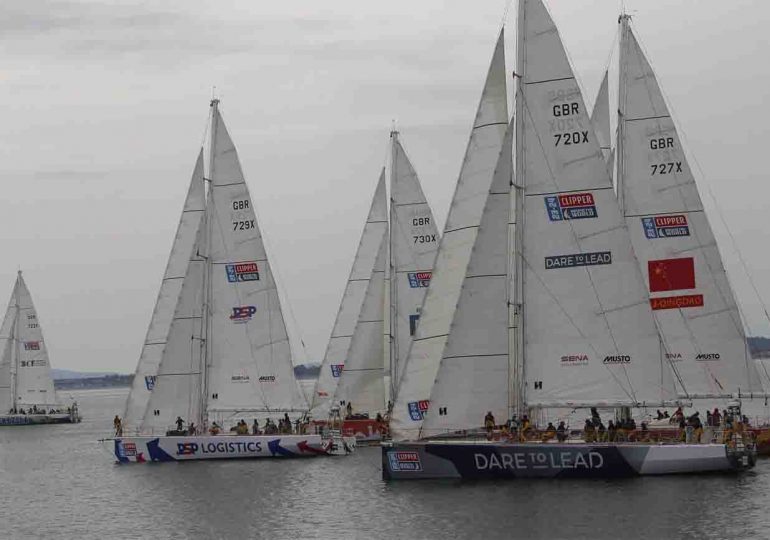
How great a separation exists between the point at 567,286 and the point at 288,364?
1788 cm

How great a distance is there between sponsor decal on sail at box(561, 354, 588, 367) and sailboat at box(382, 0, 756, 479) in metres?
0.03

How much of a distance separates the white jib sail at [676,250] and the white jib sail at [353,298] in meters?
19.3

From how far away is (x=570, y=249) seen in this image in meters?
39.3

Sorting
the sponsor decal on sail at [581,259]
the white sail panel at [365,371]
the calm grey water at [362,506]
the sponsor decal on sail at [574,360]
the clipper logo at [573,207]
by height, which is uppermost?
the clipper logo at [573,207]

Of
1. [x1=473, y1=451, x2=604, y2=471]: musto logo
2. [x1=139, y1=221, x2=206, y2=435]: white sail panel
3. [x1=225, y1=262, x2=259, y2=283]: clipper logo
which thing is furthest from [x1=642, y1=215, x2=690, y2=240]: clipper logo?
[x1=139, y1=221, x2=206, y2=435]: white sail panel

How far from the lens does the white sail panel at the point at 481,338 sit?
129 ft

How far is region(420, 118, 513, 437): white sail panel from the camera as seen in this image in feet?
129

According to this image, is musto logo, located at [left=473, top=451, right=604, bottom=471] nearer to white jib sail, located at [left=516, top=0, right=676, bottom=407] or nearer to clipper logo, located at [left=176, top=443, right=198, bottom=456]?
white jib sail, located at [left=516, top=0, right=676, bottom=407]

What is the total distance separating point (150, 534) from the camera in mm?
36000

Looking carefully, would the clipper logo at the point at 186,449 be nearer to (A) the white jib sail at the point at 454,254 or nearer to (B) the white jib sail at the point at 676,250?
(A) the white jib sail at the point at 454,254

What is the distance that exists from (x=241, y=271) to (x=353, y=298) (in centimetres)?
1318

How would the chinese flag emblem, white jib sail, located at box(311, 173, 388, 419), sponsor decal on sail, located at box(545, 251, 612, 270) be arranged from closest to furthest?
sponsor decal on sail, located at box(545, 251, 612, 270), the chinese flag emblem, white jib sail, located at box(311, 173, 388, 419)

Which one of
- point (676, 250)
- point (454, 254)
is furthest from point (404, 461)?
point (676, 250)

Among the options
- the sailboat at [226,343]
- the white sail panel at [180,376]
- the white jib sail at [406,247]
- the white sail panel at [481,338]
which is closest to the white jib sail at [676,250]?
the white sail panel at [481,338]
